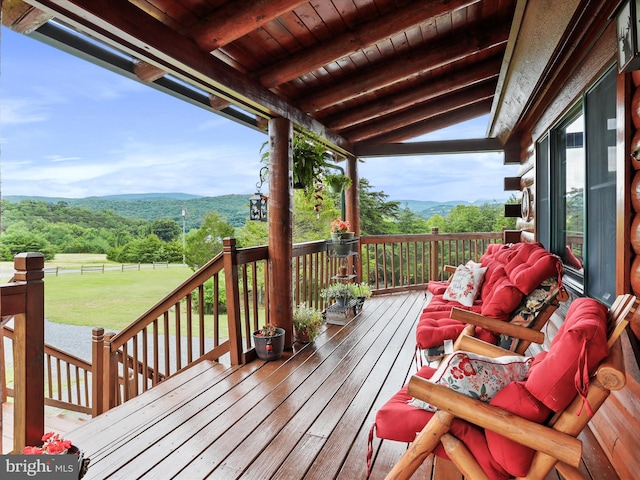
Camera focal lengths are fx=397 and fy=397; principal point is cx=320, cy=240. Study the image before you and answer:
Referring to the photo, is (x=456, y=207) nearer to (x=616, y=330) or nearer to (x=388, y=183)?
(x=388, y=183)

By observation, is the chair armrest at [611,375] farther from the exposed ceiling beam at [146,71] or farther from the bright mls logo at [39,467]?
the exposed ceiling beam at [146,71]

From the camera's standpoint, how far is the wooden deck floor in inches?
75.5

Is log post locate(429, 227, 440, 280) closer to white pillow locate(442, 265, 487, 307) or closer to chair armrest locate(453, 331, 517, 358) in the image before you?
white pillow locate(442, 265, 487, 307)

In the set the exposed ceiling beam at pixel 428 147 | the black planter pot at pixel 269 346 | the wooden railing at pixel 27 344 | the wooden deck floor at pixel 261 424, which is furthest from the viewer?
the exposed ceiling beam at pixel 428 147

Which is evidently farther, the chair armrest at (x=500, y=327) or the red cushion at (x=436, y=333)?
the red cushion at (x=436, y=333)

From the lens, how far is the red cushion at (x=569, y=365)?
1.14 m

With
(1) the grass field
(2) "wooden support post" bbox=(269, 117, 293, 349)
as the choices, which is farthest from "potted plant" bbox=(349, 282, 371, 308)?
(1) the grass field

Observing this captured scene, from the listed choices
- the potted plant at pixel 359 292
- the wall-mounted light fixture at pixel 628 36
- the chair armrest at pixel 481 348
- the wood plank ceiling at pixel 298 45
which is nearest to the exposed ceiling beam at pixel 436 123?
the wood plank ceiling at pixel 298 45

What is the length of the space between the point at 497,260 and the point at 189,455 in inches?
112

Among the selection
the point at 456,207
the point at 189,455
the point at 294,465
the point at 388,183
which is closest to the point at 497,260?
the point at 294,465

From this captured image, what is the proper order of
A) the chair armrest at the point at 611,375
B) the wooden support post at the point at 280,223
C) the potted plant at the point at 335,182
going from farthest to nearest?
the potted plant at the point at 335,182 → the wooden support post at the point at 280,223 → the chair armrest at the point at 611,375

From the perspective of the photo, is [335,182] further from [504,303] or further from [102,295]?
[102,295]

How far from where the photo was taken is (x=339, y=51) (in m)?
3.12

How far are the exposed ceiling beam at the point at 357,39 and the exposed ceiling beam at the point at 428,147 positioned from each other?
2963mm
